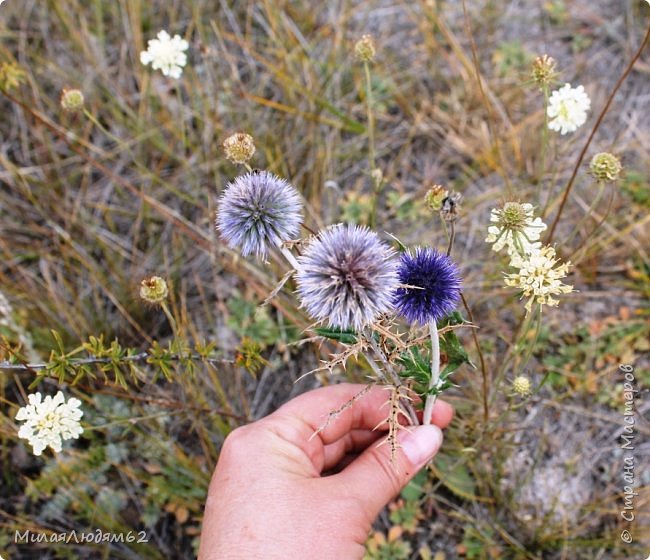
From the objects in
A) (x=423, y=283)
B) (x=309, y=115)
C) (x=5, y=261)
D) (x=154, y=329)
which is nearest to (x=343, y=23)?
(x=309, y=115)

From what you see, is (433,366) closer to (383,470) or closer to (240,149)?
(383,470)

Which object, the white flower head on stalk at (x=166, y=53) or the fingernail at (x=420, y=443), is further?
the white flower head on stalk at (x=166, y=53)

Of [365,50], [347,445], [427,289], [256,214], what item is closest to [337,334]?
[427,289]

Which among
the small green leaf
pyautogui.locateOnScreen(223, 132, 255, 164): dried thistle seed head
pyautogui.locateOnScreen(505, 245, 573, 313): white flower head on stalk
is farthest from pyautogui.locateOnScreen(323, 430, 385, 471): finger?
pyautogui.locateOnScreen(223, 132, 255, 164): dried thistle seed head

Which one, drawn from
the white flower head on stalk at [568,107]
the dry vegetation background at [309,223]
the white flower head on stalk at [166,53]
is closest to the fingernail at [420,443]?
the dry vegetation background at [309,223]

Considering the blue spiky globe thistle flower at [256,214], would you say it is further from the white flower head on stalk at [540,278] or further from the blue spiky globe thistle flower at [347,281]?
the white flower head on stalk at [540,278]

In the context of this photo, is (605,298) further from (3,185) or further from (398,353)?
(3,185)

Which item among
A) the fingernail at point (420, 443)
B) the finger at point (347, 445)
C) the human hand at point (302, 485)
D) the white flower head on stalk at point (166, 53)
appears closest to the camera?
the human hand at point (302, 485)
